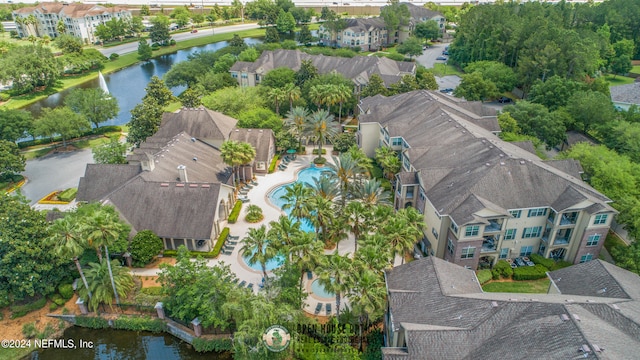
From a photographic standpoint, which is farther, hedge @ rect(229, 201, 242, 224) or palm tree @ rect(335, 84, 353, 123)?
palm tree @ rect(335, 84, 353, 123)

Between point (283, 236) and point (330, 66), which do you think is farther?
point (330, 66)

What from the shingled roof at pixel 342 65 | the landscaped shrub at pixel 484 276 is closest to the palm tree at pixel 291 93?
the shingled roof at pixel 342 65

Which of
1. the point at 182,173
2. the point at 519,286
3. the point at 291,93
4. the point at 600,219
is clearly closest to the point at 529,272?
the point at 519,286

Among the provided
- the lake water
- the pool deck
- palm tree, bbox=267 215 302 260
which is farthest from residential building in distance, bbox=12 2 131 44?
palm tree, bbox=267 215 302 260

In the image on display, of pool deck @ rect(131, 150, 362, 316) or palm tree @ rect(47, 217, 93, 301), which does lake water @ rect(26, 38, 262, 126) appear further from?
palm tree @ rect(47, 217, 93, 301)

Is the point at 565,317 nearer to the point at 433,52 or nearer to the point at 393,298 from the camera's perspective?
the point at 393,298

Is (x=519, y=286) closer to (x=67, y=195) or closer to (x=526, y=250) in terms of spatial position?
(x=526, y=250)
